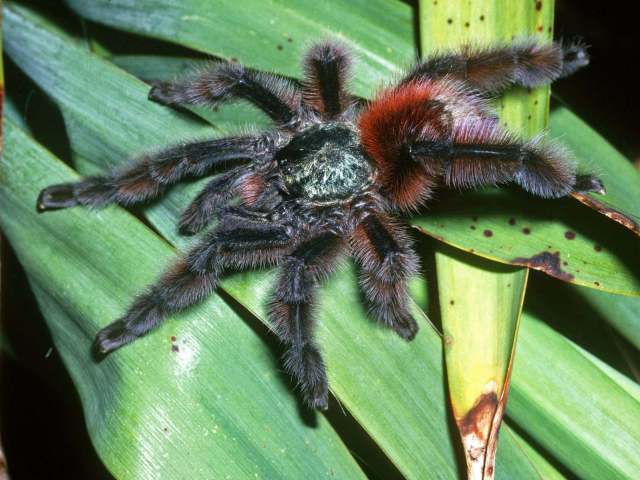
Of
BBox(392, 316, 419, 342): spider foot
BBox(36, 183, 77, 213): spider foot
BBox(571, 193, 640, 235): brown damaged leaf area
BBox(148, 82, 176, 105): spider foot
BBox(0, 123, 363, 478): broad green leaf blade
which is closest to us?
BBox(571, 193, 640, 235): brown damaged leaf area

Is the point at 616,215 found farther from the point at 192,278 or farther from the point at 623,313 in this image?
the point at 192,278

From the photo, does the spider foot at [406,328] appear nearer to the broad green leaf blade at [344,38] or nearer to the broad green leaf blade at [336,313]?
the broad green leaf blade at [336,313]

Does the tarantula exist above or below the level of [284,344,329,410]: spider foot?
above

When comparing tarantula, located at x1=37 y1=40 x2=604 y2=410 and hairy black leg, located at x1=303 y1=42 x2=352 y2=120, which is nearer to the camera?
tarantula, located at x1=37 y1=40 x2=604 y2=410

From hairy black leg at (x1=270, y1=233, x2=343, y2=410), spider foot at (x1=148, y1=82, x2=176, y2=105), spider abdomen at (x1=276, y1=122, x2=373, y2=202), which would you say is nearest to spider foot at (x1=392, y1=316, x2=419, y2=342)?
hairy black leg at (x1=270, y1=233, x2=343, y2=410)

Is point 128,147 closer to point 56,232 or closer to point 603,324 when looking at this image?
point 56,232

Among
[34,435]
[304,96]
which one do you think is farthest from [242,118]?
[34,435]

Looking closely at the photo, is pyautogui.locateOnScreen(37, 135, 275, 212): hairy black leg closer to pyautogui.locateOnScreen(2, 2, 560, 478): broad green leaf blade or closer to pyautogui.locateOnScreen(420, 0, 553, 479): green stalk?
pyautogui.locateOnScreen(2, 2, 560, 478): broad green leaf blade

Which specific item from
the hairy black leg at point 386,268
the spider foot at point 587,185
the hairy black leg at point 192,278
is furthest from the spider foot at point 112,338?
the spider foot at point 587,185
